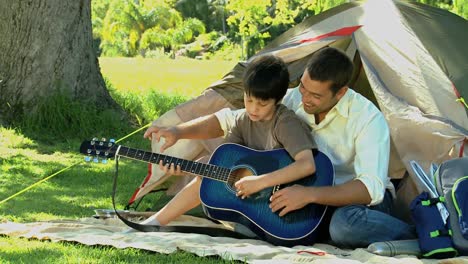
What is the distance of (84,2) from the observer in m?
6.96

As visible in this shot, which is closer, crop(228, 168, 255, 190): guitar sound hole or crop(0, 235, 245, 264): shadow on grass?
crop(0, 235, 245, 264): shadow on grass

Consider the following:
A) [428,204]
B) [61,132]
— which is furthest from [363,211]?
[61,132]

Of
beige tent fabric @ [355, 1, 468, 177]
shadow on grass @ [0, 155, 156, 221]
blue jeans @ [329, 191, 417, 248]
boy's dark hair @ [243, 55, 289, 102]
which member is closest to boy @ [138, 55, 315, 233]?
boy's dark hair @ [243, 55, 289, 102]

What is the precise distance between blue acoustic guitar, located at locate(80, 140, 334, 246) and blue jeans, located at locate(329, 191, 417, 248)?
0.08 meters

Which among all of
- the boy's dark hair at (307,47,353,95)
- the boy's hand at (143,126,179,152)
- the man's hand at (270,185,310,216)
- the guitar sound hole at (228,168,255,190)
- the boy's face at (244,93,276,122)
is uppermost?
the boy's dark hair at (307,47,353,95)

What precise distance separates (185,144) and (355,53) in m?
1.08

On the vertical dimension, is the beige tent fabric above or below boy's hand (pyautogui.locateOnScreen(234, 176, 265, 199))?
above

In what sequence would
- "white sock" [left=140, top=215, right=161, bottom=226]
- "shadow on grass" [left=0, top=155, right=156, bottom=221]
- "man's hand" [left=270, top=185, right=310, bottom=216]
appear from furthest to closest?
"shadow on grass" [left=0, top=155, right=156, bottom=221] → "white sock" [left=140, top=215, right=161, bottom=226] → "man's hand" [left=270, top=185, right=310, bottom=216]

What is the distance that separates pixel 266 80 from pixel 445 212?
0.95 meters

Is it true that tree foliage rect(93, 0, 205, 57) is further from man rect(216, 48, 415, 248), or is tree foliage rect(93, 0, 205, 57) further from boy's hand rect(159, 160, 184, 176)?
boy's hand rect(159, 160, 184, 176)

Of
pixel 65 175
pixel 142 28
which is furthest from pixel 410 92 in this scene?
pixel 142 28

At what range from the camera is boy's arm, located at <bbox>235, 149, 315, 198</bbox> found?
3527 mm

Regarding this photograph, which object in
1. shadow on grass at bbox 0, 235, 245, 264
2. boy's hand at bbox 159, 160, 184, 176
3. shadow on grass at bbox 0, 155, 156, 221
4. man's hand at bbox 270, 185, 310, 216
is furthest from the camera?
shadow on grass at bbox 0, 155, 156, 221

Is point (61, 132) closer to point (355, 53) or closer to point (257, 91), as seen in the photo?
point (355, 53)
